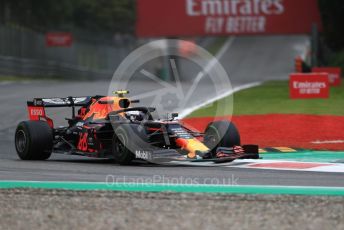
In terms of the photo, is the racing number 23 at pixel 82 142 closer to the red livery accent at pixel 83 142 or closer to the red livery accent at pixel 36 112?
the red livery accent at pixel 83 142

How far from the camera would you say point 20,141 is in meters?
15.4

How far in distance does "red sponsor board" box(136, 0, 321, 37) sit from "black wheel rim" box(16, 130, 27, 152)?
117ft

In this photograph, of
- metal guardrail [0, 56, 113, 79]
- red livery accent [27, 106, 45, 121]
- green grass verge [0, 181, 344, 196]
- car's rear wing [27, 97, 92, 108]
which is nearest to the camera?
green grass verge [0, 181, 344, 196]

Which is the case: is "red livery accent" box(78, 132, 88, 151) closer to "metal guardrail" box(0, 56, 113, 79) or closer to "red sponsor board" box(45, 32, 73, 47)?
"metal guardrail" box(0, 56, 113, 79)

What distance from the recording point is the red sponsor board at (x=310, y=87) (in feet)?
97.5

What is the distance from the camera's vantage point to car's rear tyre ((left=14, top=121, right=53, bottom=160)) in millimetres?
14977

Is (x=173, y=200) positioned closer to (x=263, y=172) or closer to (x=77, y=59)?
(x=263, y=172)

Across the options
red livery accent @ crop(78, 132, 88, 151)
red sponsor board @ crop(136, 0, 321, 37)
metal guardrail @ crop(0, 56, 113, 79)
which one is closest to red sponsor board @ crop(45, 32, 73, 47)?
metal guardrail @ crop(0, 56, 113, 79)

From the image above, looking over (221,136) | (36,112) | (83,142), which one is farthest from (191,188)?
(36,112)

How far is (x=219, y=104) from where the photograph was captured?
28969 mm

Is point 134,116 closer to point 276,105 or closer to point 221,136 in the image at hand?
point 221,136

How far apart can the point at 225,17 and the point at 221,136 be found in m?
36.7

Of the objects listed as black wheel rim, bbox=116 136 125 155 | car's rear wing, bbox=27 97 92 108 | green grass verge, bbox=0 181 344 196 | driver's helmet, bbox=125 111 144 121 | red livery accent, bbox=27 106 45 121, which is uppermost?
car's rear wing, bbox=27 97 92 108

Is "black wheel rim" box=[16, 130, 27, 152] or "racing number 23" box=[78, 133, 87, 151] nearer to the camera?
"racing number 23" box=[78, 133, 87, 151]
